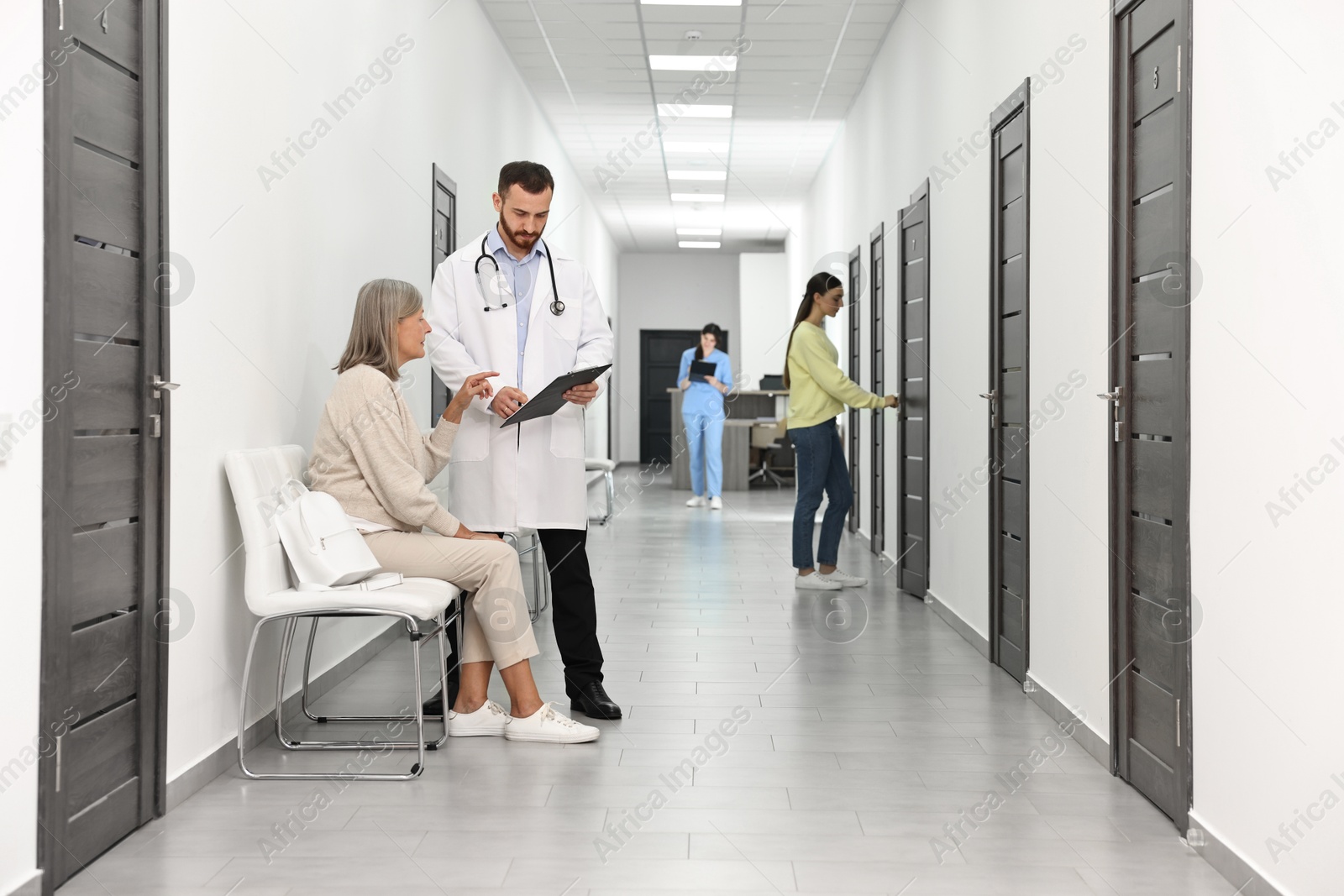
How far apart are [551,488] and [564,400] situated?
29 centimetres

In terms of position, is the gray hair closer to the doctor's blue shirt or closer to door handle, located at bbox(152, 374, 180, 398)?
the doctor's blue shirt

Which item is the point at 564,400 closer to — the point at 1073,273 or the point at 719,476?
the point at 1073,273

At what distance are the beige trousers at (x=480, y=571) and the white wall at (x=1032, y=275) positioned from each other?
5.09 ft

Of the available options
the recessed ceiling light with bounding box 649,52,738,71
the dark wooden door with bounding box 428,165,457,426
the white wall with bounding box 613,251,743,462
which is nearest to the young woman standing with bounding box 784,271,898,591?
the dark wooden door with bounding box 428,165,457,426

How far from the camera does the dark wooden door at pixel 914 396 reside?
220 inches

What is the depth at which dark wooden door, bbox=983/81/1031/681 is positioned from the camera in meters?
3.78

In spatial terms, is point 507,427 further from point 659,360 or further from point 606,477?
point 659,360

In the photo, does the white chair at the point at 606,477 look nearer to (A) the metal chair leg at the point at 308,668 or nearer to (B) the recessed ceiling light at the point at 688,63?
(B) the recessed ceiling light at the point at 688,63

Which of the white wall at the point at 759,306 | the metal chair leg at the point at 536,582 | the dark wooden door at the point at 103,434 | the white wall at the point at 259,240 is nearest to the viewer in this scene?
the dark wooden door at the point at 103,434

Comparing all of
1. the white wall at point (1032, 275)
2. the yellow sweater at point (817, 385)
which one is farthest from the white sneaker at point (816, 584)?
the yellow sweater at point (817, 385)

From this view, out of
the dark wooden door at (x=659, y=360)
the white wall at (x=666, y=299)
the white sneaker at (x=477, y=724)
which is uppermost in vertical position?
the white wall at (x=666, y=299)

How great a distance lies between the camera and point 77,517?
220 centimetres

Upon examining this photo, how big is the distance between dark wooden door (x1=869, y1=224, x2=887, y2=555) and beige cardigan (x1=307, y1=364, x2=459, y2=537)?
4319mm

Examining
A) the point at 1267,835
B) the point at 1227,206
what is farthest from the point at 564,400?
the point at 1267,835
